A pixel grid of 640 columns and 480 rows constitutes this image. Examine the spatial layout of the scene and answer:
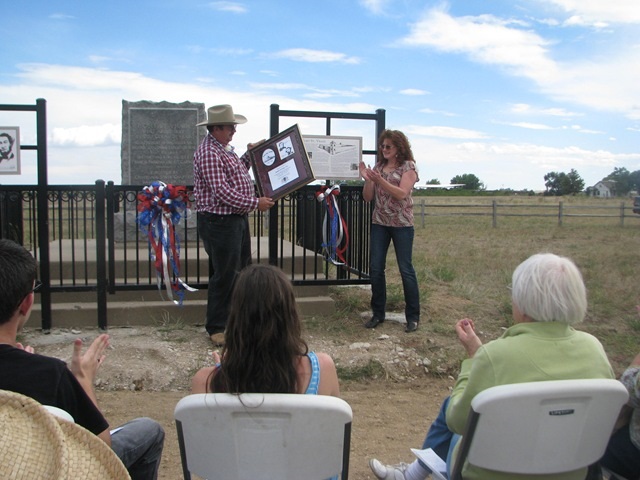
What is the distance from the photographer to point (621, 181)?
2101 inches

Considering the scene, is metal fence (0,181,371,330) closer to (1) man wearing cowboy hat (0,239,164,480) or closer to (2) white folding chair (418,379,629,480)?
(1) man wearing cowboy hat (0,239,164,480)

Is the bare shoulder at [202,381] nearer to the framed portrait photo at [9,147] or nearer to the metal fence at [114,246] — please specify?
the metal fence at [114,246]

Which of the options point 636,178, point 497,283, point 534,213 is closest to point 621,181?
point 636,178

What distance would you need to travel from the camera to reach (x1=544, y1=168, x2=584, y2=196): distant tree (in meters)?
63.4

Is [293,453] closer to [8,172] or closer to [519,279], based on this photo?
[519,279]

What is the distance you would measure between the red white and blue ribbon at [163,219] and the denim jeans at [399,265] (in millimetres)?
1744

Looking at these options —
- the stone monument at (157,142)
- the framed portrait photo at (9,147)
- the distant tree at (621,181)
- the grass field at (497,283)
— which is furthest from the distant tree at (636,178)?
the framed portrait photo at (9,147)

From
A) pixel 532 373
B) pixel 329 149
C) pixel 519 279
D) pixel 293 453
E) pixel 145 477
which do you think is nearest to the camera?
pixel 293 453

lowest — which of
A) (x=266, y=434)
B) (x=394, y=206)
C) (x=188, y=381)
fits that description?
(x=188, y=381)

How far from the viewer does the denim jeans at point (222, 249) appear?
17.7 ft

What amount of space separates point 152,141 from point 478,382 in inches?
274

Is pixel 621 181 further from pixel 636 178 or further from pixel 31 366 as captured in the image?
pixel 31 366

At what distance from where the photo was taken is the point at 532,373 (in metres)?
2.15

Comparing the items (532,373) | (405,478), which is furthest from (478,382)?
(405,478)
